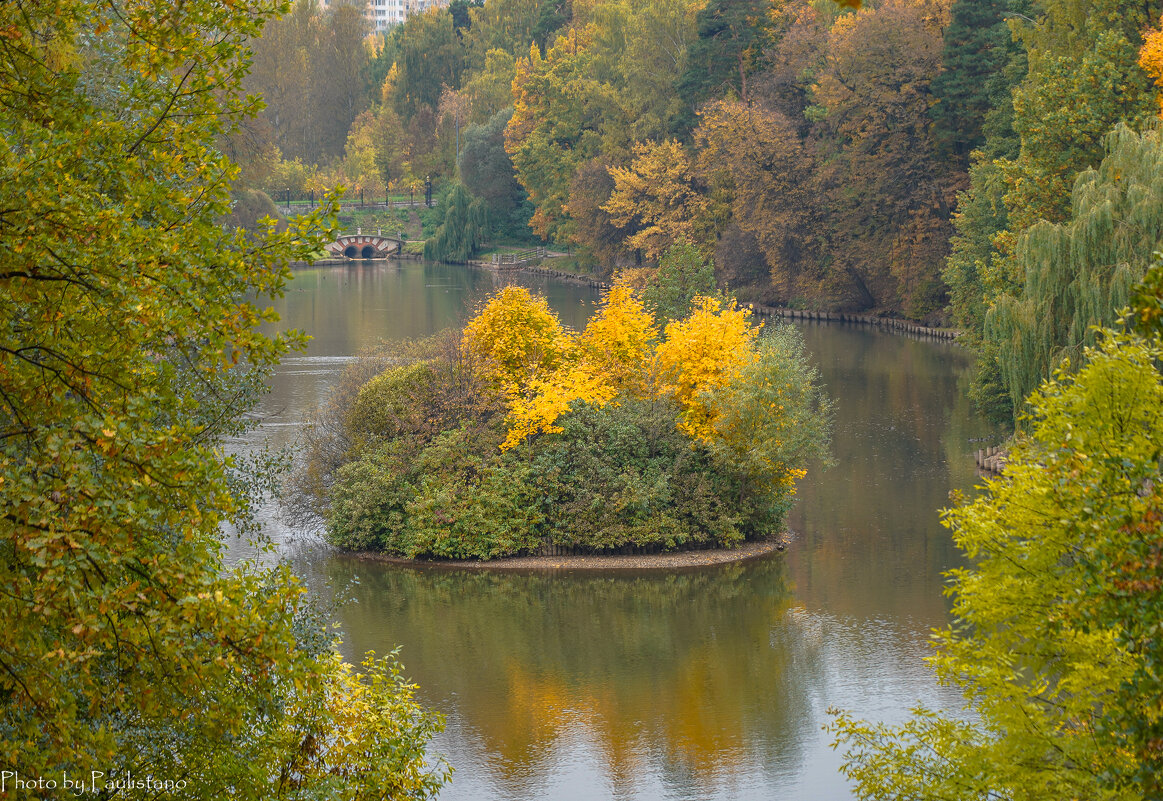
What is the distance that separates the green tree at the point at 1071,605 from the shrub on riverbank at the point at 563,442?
39.2ft

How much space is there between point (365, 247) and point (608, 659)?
256ft

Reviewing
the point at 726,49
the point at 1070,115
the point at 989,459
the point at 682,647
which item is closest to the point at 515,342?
the point at 682,647

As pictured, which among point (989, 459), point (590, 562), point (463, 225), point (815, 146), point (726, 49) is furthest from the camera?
point (463, 225)

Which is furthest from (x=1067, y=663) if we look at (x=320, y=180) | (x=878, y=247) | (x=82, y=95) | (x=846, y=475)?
(x=320, y=180)

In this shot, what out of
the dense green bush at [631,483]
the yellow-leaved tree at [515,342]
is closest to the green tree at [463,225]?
the yellow-leaved tree at [515,342]

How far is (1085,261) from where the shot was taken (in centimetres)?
2552

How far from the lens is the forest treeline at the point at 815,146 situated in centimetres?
2709

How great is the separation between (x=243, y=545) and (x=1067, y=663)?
1773 centimetres

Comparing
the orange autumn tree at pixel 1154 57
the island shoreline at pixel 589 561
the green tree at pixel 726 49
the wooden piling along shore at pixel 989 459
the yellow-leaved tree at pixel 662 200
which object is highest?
the green tree at pixel 726 49

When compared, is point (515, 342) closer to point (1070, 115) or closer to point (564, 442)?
point (564, 442)

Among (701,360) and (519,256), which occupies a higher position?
(519,256)

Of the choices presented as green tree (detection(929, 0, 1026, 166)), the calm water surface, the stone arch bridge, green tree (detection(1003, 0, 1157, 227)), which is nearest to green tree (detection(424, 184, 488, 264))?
the stone arch bridge

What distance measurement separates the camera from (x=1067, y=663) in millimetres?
9719

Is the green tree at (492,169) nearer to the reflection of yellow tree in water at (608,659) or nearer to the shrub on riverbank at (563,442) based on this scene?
the shrub on riverbank at (563,442)
